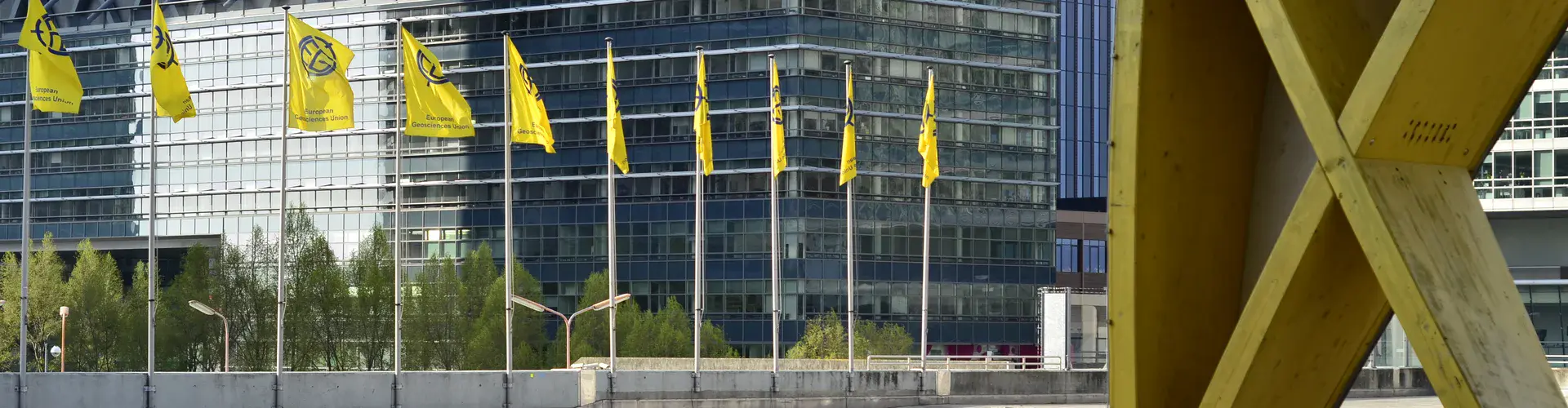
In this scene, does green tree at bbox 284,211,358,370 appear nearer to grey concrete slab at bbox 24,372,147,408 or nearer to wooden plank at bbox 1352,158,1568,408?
grey concrete slab at bbox 24,372,147,408

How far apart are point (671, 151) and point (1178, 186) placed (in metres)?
88.4

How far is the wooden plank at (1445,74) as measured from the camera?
3.48 meters

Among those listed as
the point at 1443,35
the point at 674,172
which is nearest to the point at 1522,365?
the point at 1443,35

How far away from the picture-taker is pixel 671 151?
303ft

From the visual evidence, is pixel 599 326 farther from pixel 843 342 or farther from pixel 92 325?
pixel 92 325

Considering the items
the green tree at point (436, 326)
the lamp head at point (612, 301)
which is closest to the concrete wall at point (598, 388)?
the lamp head at point (612, 301)

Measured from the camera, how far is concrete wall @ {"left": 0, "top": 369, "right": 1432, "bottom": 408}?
3031cm

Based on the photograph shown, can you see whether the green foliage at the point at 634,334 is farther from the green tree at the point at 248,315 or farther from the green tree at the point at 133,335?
the green tree at the point at 133,335

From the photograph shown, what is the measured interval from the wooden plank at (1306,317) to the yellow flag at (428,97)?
30.7 meters

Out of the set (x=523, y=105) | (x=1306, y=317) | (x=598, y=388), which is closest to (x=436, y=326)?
(x=598, y=388)

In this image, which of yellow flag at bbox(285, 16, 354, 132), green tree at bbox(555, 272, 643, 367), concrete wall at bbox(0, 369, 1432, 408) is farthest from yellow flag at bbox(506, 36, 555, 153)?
green tree at bbox(555, 272, 643, 367)

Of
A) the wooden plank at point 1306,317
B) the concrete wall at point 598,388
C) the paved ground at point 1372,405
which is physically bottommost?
the paved ground at point 1372,405

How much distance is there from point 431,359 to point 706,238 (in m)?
18.2

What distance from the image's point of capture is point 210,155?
10288 cm
